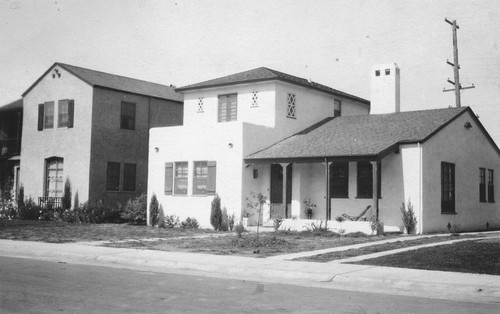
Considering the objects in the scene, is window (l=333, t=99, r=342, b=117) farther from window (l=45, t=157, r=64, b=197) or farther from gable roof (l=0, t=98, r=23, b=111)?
gable roof (l=0, t=98, r=23, b=111)

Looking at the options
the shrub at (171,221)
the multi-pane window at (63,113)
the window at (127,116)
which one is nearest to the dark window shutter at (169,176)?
the shrub at (171,221)

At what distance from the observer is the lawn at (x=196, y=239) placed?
1647cm

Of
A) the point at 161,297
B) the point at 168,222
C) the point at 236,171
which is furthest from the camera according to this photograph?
the point at 168,222

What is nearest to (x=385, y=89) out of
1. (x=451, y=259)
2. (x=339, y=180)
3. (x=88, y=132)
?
(x=339, y=180)

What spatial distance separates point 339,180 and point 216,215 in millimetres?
5300

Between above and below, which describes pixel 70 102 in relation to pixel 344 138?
above

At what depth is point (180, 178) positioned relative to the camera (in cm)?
2639

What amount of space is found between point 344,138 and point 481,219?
7523 mm

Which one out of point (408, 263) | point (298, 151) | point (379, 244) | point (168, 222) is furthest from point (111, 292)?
point (168, 222)

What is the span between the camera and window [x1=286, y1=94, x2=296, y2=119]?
2705 cm

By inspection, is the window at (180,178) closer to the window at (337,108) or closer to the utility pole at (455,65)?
the window at (337,108)

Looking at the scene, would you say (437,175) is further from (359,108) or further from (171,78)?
(171,78)

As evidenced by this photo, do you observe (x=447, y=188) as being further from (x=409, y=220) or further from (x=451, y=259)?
(x=451, y=259)

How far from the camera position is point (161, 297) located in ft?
28.2
